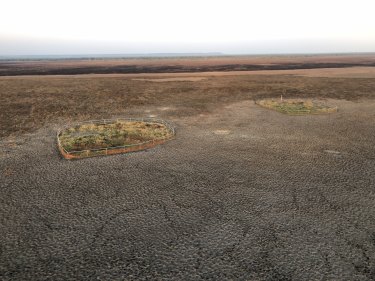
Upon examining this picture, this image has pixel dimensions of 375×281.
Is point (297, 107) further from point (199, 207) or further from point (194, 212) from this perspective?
point (194, 212)

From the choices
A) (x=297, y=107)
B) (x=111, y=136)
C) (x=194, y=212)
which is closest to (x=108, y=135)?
(x=111, y=136)

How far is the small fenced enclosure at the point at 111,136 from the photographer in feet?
88.2

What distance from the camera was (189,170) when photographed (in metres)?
22.7

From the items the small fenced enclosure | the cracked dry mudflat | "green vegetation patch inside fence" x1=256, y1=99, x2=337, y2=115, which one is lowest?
the cracked dry mudflat

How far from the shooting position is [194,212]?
17016mm

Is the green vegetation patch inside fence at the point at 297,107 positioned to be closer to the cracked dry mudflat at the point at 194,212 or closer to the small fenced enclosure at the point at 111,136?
the cracked dry mudflat at the point at 194,212

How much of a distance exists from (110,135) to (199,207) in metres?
17.7

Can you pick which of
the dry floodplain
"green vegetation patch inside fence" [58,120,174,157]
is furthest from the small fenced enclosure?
the dry floodplain

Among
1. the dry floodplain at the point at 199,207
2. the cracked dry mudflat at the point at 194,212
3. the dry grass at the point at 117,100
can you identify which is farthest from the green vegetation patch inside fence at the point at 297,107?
the cracked dry mudflat at the point at 194,212

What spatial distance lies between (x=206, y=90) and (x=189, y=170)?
157ft

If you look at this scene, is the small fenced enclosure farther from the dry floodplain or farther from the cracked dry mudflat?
the cracked dry mudflat

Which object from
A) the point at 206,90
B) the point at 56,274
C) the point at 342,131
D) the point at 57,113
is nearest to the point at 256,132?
the point at 342,131

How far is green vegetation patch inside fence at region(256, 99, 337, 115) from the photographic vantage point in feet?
138

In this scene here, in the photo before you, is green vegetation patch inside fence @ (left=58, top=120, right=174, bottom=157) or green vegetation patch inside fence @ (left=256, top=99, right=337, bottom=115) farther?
green vegetation patch inside fence @ (left=256, top=99, right=337, bottom=115)
